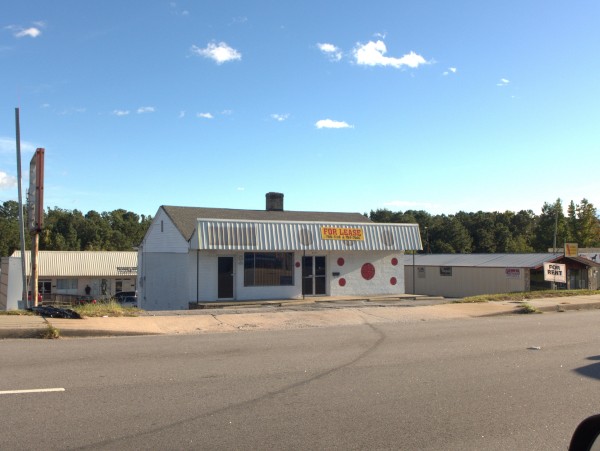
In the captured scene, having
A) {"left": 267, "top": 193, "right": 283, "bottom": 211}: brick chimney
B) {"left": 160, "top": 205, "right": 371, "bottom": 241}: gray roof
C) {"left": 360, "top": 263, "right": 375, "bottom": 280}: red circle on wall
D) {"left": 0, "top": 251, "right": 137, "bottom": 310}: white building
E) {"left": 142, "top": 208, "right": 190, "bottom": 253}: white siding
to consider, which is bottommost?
{"left": 0, "top": 251, "right": 137, "bottom": 310}: white building

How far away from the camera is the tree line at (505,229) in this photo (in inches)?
2319

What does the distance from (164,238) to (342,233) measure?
8397 millimetres

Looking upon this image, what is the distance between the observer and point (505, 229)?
91.6 meters

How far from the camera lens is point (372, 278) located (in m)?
25.7

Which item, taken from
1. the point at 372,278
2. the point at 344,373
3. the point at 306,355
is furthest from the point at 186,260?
the point at 344,373

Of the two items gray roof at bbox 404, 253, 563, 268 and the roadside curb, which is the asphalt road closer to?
the roadside curb

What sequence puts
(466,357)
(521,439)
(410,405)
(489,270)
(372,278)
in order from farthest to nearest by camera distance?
1. (489,270)
2. (372,278)
3. (466,357)
4. (410,405)
5. (521,439)

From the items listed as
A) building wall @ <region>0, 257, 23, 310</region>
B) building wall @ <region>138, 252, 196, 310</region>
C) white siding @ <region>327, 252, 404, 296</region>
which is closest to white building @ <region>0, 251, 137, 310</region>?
building wall @ <region>0, 257, 23, 310</region>

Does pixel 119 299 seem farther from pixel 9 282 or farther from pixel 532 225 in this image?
pixel 532 225

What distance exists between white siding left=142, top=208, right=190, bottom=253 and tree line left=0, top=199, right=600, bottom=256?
1833 inches

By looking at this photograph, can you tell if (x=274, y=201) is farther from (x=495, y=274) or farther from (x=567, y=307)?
(x=495, y=274)

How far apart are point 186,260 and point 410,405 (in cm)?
1726

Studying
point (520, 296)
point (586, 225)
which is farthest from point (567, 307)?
point (586, 225)

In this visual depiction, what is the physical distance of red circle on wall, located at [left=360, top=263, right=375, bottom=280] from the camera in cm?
2556
